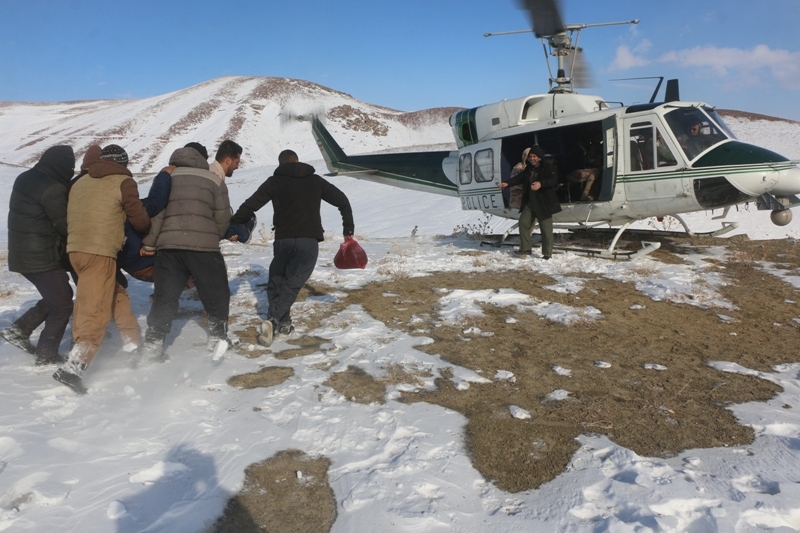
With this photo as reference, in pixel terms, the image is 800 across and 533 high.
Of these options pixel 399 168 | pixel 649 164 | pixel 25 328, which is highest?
pixel 399 168

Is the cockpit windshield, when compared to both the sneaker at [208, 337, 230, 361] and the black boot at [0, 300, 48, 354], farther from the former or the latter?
the black boot at [0, 300, 48, 354]

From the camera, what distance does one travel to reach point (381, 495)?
2.55 m

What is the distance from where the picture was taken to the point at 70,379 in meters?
3.45

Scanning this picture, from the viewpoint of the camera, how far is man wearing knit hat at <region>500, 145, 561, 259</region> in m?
7.73

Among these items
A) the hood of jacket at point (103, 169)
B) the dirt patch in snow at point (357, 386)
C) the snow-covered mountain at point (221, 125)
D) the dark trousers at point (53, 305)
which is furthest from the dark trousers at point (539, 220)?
the snow-covered mountain at point (221, 125)

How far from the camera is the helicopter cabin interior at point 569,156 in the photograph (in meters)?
8.24

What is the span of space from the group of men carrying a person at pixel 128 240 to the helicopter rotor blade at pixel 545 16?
4.74 metres

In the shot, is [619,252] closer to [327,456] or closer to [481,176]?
[481,176]

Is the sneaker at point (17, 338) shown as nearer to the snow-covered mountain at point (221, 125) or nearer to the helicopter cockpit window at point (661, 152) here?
the helicopter cockpit window at point (661, 152)

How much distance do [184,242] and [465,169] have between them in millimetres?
6857

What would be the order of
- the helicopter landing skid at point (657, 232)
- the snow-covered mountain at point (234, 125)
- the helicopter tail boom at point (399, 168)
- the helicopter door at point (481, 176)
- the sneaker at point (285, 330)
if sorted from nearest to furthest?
the sneaker at point (285, 330) < the helicopter landing skid at point (657, 232) < the helicopter door at point (481, 176) < the helicopter tail boom at point (399, 168) < the snow-covered mountain at point (234, 125)

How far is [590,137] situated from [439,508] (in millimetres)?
7846

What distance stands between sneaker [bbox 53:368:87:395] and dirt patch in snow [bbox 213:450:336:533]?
1621mm

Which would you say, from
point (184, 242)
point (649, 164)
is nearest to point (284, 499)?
point (184, 242)
